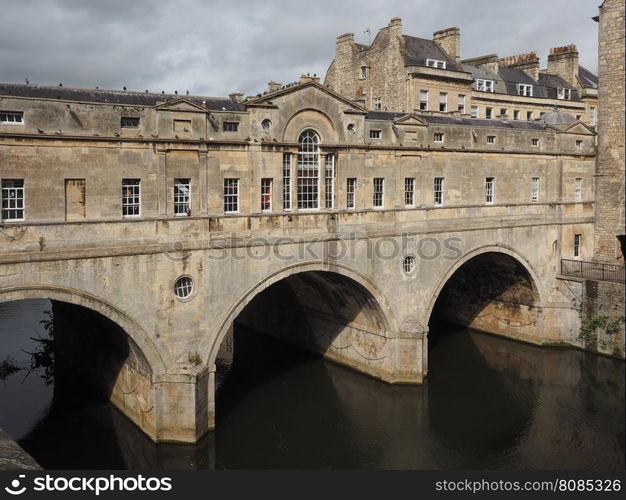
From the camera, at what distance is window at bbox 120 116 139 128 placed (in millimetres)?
19000

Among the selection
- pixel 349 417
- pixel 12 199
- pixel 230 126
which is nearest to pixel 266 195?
pixel 230 126

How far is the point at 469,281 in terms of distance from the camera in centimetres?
3462

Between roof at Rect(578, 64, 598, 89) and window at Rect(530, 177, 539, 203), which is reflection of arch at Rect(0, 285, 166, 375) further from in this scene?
roof at Rect(578, 64, 598, 89)

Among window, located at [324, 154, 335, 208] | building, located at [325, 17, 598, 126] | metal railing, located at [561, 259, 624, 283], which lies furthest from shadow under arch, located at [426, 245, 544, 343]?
building, located at [325, 17, 598, 126]

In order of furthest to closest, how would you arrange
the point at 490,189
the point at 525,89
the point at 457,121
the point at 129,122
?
the point at 525,89 → the point at 457,121 → the point at 490,189 → the point at 129,122

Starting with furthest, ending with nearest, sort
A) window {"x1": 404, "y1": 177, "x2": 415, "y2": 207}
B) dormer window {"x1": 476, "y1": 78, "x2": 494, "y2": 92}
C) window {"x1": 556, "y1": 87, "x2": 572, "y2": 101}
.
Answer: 1. window {"x1": 556, "y1": 87, "x2": 572, "y2": 101}
2. dormer window {"x1": 476, "y1": 78, "x2": 494, "y2": 92}
3. window {"x1": 404, "y1": 177, "x2": 415, "y2": 207}

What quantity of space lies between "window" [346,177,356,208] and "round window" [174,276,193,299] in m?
7.35

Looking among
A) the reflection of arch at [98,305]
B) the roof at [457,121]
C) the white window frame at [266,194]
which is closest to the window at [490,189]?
the roof at [457,121]

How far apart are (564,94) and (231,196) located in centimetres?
3505

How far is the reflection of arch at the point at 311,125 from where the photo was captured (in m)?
22.7

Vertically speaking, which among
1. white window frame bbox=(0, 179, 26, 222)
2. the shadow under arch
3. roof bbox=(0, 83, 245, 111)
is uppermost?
roof bbox=(0, 83, 245, 111)

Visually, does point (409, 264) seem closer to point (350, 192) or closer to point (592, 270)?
point (350, 192)

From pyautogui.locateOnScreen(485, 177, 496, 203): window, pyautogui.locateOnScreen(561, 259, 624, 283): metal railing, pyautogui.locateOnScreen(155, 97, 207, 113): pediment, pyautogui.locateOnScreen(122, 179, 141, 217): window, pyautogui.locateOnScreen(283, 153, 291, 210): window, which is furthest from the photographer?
Answer: pyautogui.locateOnScreen(561, 259, 624, 283): metal railing

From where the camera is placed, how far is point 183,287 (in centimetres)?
2041
